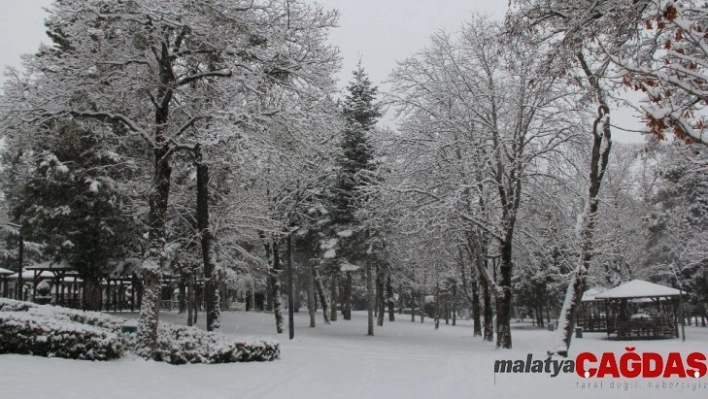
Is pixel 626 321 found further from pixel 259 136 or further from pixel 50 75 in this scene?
pixel 50 75

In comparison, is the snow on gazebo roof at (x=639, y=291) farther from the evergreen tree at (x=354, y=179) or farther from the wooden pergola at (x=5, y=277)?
the wooden pergola at (x=5, y=277)

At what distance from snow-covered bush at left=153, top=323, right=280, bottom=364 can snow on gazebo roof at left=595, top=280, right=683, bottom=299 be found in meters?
23.5

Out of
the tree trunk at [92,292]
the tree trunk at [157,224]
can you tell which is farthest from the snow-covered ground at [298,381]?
the tree trunk at [92,292]

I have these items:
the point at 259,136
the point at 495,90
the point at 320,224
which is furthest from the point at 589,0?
the point at 320,224

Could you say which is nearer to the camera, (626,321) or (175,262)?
(175,262)

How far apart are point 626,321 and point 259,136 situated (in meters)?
27.7

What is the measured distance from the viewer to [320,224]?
104 ft

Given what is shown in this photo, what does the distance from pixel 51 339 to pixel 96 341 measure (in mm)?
949

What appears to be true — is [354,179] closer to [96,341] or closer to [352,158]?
[352,158]

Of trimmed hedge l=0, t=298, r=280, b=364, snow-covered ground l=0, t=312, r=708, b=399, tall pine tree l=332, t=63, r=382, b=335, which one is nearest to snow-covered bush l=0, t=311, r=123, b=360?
trimmed hedge l=0, t=298, r=280, b=364

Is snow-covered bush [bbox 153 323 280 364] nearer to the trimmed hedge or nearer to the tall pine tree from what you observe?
the trimmed hedge

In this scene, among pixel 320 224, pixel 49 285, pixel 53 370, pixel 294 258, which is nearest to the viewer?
pixel 53 370

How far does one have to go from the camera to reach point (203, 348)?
14797 mm

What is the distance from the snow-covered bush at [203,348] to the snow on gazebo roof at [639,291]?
23494mm
